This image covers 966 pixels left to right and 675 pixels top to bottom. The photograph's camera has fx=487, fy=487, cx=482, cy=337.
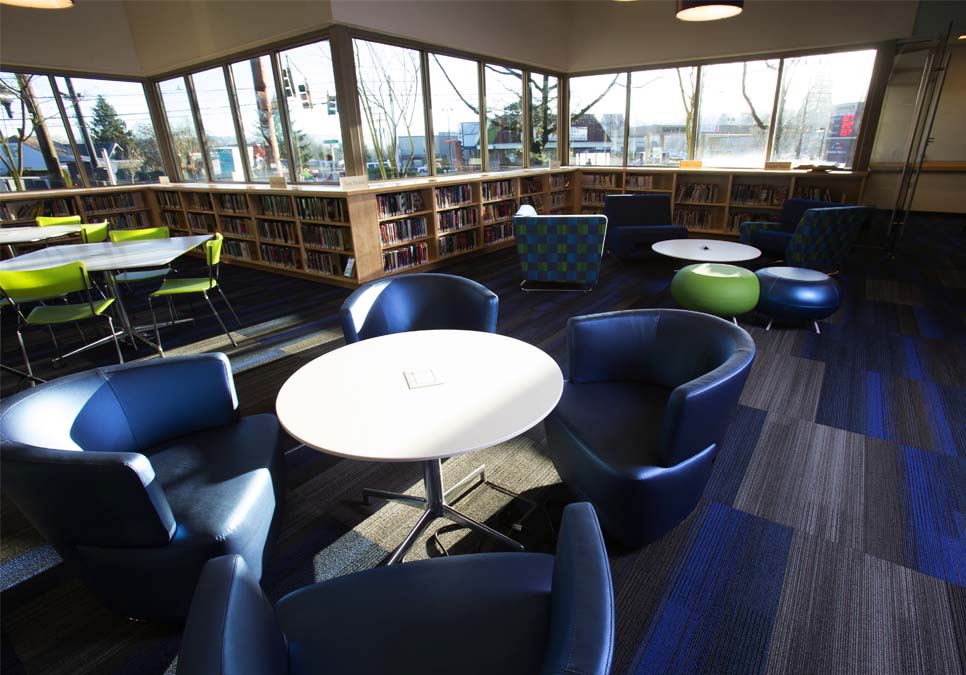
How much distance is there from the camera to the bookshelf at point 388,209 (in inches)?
225

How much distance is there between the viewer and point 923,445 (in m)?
2.49

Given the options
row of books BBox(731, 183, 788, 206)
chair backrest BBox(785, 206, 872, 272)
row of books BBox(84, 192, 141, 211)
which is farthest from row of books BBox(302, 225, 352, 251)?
row of books BBox(731, 183, 788, 206)

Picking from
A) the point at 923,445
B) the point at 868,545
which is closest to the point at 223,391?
the point at 868,545

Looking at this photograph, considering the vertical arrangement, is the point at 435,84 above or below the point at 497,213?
above

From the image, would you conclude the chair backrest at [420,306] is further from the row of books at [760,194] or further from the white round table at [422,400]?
the row of books at [760,194]

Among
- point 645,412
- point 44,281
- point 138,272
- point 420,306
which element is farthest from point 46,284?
point 645,412

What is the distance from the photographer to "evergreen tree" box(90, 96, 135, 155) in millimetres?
7258

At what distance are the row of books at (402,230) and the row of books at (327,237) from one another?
41 centimetres

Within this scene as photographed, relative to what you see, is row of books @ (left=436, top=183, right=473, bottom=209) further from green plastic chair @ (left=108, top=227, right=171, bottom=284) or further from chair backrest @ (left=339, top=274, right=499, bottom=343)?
chair backrest @ (left=339, top=274, right=499, bottom=343)

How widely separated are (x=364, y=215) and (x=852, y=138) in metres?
6.70

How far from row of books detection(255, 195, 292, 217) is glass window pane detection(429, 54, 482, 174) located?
2133mm

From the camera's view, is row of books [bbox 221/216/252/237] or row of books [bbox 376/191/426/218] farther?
row of books [bbox 221/216/252/237]

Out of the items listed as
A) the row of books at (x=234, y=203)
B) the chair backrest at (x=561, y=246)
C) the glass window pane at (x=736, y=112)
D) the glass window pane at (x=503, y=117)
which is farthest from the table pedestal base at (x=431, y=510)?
the glass window pane at (x=736, y=112)

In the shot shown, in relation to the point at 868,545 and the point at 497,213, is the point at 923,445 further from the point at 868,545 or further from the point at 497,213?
the point at 497,213
